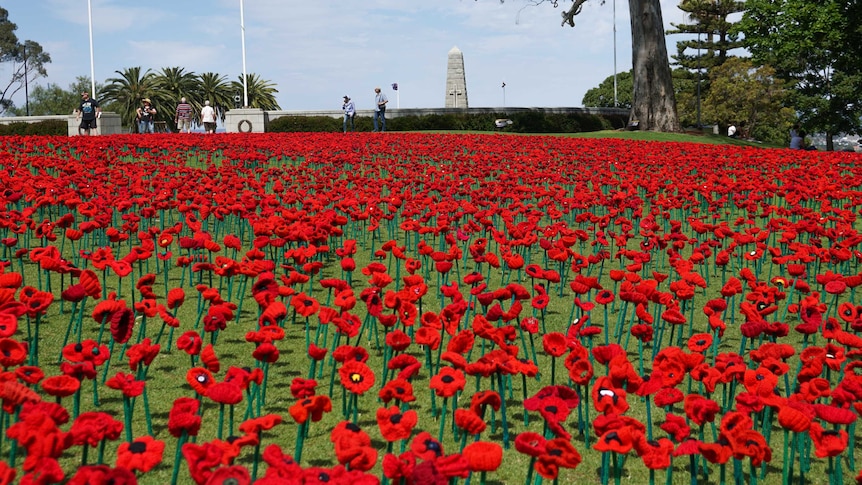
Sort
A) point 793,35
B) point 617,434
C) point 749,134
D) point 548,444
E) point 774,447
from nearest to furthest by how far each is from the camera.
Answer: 1. point 548,444
2. point 617,434
3. point 774,447
4. point 793,35
5. point 749,134

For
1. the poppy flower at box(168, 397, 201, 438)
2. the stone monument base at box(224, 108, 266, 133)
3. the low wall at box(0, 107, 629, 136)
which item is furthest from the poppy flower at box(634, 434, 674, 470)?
the stone monument base at box(224, 108, 266, 133)

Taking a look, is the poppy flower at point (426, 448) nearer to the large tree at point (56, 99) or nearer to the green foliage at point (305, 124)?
the green foliage at point (305, 124)

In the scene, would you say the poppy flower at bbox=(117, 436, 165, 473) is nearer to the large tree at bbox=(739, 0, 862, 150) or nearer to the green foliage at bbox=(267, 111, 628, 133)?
the large tree at bbox=(739, 0, 862, 150)

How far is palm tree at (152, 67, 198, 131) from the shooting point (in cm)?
6538

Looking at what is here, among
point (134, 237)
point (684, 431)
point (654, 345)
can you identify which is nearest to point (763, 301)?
point (654, 345)

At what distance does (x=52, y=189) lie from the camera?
9258mm

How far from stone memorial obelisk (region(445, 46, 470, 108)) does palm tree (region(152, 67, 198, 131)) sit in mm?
25867

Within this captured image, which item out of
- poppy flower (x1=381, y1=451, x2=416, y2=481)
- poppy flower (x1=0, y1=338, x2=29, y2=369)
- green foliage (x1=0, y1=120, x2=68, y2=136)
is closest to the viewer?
poppy flower (x1=381, y1=451, x2=416, y2=481)

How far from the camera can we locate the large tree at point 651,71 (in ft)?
104

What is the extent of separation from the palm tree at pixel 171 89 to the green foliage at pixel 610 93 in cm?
4613

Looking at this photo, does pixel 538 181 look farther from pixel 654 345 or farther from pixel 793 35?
pixel 793 35

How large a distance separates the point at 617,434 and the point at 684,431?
0.28m

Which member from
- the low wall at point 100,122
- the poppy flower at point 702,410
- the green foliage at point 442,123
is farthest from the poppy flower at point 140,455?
the green foliage at point 442,123

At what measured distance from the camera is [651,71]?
32188 millimetres
